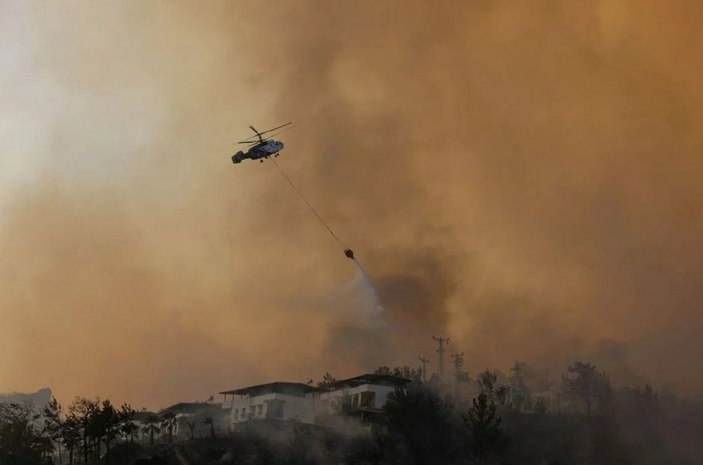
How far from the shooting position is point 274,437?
10344 centimetres

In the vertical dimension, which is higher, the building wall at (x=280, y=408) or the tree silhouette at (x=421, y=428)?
the building wall at (x=280, y=408)

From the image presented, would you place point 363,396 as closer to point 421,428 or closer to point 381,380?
point 381,380

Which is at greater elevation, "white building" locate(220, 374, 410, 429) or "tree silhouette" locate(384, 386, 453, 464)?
"white building" locate(220, 374, 410, 429)

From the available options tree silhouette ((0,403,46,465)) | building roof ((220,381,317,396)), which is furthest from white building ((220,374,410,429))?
tree silhouette ((0,403,46,465))

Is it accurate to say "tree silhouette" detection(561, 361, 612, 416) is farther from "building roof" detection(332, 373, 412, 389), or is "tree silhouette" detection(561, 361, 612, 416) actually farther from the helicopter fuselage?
the helicopter fuselage

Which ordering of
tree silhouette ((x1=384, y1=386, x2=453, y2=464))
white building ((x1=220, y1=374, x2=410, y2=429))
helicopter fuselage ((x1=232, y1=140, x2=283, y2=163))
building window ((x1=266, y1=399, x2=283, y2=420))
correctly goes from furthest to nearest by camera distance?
building window ((x1=266, y1=399, x2=283, y2=420)) < white building ((x1=220, y1=374, x2=410, y2=429)) < tree silhouette ((x1=384, y1=386, x2=453, y2=464)) < helicopter fuselage ((x1=232, y1=140, x2=283, y2=163))

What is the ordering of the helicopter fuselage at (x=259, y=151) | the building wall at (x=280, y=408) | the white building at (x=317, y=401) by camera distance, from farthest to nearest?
the building wall at (x=280, y=408), the white building at (x=317, y=401), the helicopter fuselage at (x=259, y=151)

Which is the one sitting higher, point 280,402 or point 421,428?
point 280,402

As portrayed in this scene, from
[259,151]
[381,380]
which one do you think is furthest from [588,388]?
[259,151]

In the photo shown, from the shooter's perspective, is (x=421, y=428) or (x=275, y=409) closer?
(x=421, y=428)

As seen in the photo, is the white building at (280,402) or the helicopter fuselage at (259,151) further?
the white building at (280,402)

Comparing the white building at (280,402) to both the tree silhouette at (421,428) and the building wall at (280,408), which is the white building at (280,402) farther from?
the tree silhouette at (421,428)

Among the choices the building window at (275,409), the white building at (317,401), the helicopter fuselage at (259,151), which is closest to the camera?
the helicopter fuselage at (259,151)

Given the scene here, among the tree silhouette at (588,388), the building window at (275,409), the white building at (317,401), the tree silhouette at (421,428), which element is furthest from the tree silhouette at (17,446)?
the tree silhouette at (588,388)
